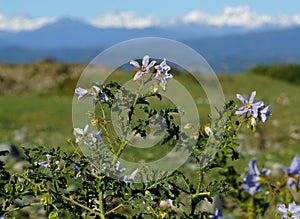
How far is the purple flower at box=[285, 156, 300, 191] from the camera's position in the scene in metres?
1.55

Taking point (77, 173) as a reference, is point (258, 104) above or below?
above

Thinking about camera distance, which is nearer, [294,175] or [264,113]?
[294,175]

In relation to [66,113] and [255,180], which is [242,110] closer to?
[255,180]

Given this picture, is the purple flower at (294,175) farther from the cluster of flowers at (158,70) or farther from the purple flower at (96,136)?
the purple flower at (96,136)

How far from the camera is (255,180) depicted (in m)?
1.60

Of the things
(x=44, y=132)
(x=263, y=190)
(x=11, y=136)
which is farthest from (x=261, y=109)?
(x=44, y=132)

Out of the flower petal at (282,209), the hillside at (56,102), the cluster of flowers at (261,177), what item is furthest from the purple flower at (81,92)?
the hillside at (56,102)

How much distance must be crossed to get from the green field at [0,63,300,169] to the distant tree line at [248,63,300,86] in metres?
7.73

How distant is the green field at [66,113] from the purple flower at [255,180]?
12.7ft

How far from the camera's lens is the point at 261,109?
7.50 feet

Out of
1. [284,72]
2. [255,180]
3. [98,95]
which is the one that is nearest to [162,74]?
[98,95]

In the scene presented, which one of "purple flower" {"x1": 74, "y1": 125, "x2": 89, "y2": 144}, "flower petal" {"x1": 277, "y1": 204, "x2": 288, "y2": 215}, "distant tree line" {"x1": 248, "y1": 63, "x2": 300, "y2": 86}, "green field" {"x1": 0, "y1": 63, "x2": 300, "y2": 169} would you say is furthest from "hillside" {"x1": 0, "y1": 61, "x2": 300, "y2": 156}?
"flower petal" {"x1": 277, "y1": 204, "x2": 288, "y2": 215}

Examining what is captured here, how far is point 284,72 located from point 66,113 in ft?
91.8

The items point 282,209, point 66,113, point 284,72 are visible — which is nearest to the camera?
point 282,209
